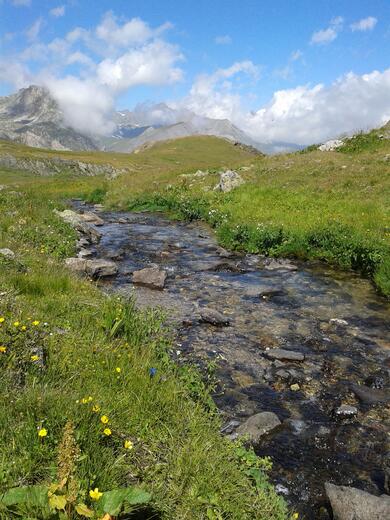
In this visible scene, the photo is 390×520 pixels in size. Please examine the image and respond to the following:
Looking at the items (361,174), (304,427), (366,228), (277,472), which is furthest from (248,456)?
(361,174)

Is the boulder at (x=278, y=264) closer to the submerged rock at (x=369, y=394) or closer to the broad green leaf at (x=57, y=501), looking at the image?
the submerged rock at (x=369, y=394)

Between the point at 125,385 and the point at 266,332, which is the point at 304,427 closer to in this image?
the point at 125,385

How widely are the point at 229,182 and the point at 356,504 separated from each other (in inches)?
1064

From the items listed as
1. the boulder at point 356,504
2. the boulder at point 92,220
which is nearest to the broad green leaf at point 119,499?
the boulder at point 356,504

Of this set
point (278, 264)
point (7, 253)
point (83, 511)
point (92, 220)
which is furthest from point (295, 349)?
A: point (92, 220)

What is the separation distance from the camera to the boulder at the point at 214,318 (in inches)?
401

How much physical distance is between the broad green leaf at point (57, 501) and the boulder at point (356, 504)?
3.29 metres

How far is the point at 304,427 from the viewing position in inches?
259

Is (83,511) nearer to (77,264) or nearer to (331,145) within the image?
(77,264)

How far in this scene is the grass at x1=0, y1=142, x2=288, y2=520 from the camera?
11.8 feet

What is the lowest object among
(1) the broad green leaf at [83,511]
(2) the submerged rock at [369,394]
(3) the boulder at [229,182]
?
(2) the submerged rock at [369,394]

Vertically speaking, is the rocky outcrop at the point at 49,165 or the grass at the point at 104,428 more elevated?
the rocky outcrop at the point at 49,165

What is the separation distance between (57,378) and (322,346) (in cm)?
609

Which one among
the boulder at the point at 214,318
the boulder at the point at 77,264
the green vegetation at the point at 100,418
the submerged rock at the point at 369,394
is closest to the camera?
the green vegetation at the point at 100,418
